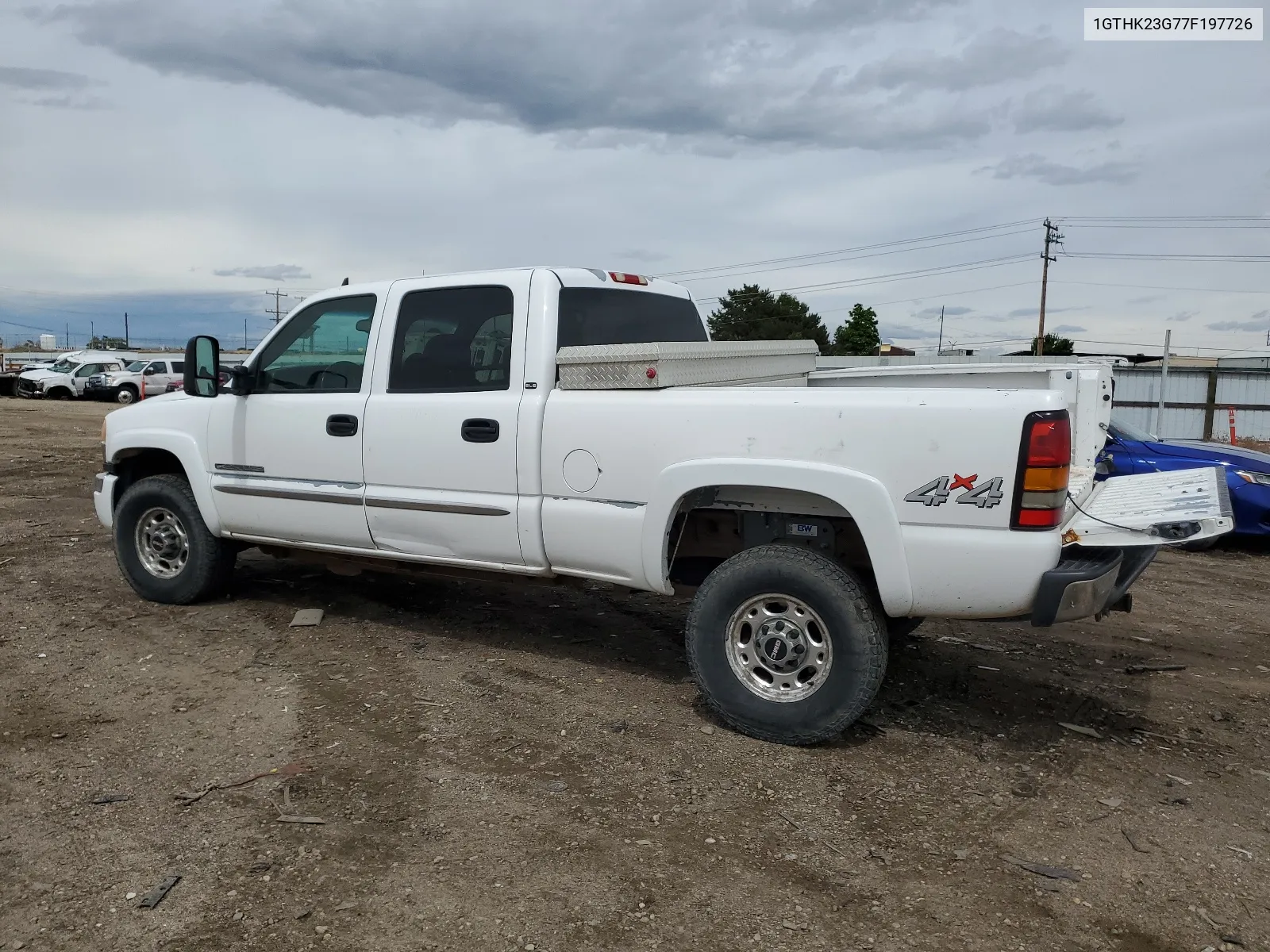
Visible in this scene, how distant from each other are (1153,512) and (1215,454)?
5.72 metres

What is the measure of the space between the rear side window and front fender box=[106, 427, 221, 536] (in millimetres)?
2583

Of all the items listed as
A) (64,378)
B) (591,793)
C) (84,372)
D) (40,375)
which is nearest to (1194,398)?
(591,793)

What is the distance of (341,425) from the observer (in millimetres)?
5281

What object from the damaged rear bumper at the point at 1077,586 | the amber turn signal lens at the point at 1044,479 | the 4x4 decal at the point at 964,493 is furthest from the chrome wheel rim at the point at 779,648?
the amber turn signal lens at the point at 1044,479

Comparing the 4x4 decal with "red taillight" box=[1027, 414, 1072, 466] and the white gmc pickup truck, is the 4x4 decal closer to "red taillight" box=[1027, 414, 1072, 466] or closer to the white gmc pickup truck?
the white gmc pickup truck

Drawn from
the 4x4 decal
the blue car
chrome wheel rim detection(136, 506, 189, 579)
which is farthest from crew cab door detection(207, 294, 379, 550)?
the blue car

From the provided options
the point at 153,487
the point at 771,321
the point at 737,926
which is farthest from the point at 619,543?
the point at 771,321

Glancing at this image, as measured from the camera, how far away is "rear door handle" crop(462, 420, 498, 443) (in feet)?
15.5

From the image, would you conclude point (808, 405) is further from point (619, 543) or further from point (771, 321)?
point (771, 321)

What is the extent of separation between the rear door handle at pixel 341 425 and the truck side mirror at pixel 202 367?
915 mm

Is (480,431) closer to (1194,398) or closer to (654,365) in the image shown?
(654,365)

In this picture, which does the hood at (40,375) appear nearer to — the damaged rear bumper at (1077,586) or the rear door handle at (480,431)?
the rear door handle at (480,431)

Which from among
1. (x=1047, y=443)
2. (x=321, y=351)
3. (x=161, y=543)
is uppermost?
(x=321, y=351)

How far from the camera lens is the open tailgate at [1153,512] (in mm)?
3510
